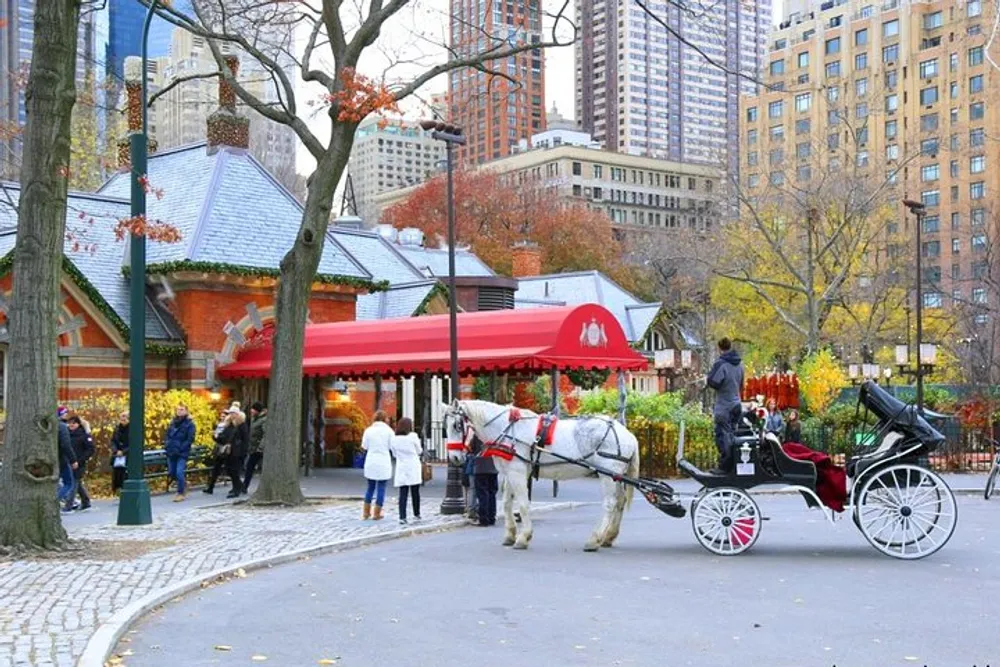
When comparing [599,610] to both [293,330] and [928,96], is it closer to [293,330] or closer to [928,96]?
[293,330]

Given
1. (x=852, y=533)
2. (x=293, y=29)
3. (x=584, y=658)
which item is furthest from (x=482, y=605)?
(x=293, y=29)

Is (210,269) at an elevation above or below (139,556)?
above

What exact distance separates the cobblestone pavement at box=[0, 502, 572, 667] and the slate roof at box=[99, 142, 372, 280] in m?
10.0

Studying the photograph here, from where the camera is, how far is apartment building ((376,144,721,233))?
389 feet

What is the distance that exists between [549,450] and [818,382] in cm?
2551

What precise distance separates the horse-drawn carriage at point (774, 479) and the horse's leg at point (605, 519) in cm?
1

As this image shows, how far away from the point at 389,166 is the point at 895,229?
4871cm

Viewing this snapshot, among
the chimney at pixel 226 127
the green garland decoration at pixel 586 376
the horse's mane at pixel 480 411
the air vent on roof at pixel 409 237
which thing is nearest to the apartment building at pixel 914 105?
the air vent on roof at pixel 409 237

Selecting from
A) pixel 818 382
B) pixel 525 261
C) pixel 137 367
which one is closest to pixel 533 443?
pixel 137 367

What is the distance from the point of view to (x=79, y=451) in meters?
21.5

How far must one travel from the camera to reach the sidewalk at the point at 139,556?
9.51 metres

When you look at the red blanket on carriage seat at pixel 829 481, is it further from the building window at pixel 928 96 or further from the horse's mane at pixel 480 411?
the building window at pixel 928 96

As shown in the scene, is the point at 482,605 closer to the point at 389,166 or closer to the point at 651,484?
the point at 651,484

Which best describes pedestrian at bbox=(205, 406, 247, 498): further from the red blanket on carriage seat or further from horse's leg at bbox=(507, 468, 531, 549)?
the red blanket on carriage seat
